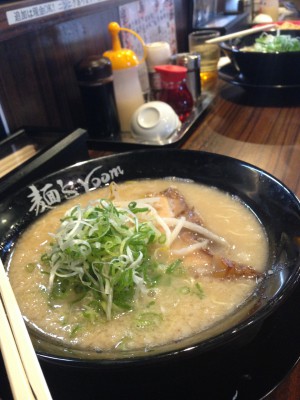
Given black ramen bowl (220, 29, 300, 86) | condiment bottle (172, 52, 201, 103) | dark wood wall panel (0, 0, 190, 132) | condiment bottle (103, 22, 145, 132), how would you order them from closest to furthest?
dark wood wall panel (0, 0, 190, 132)
condiment bottle (103, 22, 145, 132)
black ramen bowl (220, 29, 300, 86)
condiment bottle (172, 52, 201, 103)

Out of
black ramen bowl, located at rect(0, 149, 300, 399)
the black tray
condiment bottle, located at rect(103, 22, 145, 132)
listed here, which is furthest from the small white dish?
black ramen bowl, located at rect(0, 149, 300, 399)

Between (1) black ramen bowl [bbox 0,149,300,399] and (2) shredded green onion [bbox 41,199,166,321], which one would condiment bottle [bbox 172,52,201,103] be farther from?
(2) shredded green onion [bbox 41,199,166,321]

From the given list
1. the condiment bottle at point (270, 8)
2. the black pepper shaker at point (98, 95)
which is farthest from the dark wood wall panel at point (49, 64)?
the condiment bottle at point (270, 8)

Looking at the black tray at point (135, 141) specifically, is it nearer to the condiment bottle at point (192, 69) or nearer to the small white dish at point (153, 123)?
the small white dish at point (153, 123)

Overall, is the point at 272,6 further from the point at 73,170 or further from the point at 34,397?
the point at 34,397

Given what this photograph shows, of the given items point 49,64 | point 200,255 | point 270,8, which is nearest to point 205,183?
point 200,255

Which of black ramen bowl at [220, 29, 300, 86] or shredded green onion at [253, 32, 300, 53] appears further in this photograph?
shredded green onion at [253, 32, 300, 53]

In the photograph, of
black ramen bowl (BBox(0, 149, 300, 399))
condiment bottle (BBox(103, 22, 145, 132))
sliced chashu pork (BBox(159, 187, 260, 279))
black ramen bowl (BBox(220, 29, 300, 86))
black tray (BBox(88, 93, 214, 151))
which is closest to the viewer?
black ramen bowl (BBox(0, 149, 300, 399))
